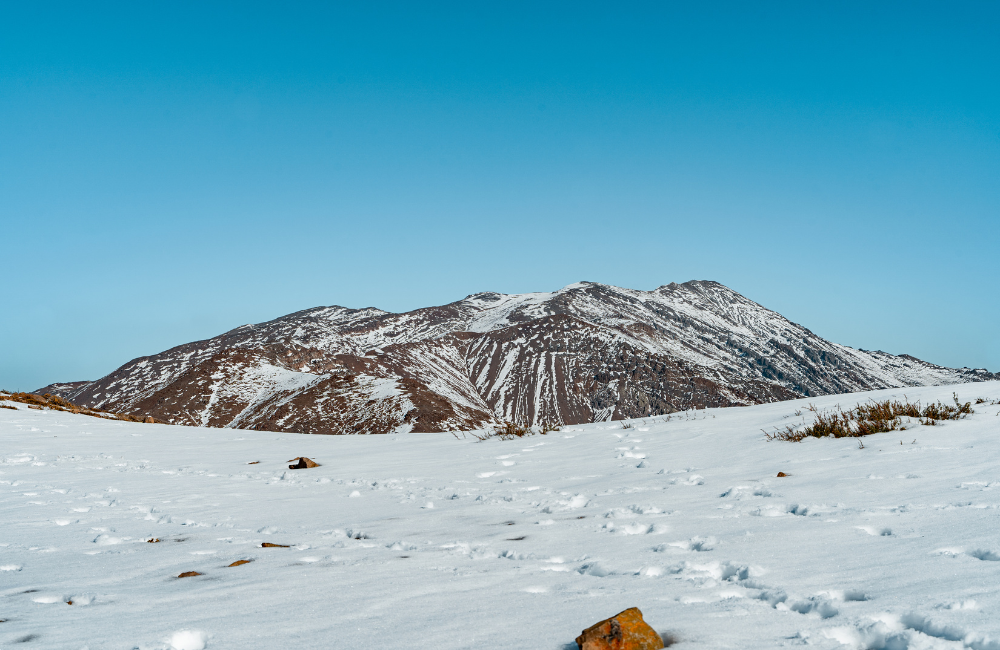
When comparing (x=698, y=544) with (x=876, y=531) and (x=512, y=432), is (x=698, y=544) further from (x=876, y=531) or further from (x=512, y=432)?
(x=512, y=432)

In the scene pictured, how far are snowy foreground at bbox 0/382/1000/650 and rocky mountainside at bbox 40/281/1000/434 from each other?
23.5ft

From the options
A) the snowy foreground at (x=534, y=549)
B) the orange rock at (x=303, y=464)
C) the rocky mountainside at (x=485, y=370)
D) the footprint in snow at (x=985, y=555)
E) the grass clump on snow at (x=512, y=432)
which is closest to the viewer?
the snowy foreground at (x=534, y=549)

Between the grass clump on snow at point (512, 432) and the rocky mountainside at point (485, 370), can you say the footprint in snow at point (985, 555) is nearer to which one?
the grass clump on snow at point (512, 432)

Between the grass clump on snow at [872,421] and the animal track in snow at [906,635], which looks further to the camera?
the grass clump on snow at [872,421]

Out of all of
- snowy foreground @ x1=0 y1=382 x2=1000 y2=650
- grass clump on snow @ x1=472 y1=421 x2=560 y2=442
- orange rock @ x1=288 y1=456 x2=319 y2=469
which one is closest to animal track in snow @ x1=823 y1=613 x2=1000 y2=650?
snowy foreground @ x1=0 y1=382 x2=1000 y2=650

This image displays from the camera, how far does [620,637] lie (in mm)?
2281

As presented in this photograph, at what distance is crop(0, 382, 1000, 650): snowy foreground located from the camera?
2604 mm

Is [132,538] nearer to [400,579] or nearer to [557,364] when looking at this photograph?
[400,579]

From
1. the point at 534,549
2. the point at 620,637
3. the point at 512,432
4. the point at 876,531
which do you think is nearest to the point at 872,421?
the point at 876,531

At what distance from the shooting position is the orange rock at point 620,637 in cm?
227

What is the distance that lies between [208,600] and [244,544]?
154 centimetres

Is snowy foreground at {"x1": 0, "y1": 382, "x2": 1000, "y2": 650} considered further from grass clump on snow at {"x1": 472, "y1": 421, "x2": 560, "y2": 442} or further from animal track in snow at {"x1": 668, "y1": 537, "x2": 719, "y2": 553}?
grass clump on snow at {"x1": 472, "y1": 421, "x2": 560, "y2": 442}

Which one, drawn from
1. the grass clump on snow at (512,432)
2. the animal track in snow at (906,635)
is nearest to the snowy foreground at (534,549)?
the animal track in snow at (906,635)

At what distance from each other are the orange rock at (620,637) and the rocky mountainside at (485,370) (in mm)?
11211
